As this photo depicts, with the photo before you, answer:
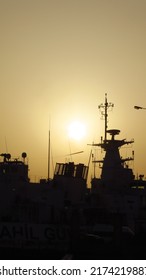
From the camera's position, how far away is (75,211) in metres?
41.2

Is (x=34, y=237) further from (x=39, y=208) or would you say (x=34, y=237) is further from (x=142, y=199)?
(x=142, y=199)


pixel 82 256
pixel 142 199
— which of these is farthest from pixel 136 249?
pixel 142 199

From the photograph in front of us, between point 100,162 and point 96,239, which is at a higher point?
point 100,162

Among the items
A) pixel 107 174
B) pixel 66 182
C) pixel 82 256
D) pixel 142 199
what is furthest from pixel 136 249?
pixel 107 174

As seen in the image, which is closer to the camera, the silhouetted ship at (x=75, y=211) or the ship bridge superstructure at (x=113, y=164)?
the silhouetted ship at (x=75, y=211)

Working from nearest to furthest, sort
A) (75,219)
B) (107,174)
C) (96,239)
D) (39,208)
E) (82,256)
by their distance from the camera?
(82,256), (75,219), (96,239), (39,208), (107,174)

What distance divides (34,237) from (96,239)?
5.63m

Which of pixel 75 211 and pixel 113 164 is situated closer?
pixel 75 211

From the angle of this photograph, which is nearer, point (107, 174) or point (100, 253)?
point (100, 253)

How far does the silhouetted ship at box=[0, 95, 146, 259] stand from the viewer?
124ft

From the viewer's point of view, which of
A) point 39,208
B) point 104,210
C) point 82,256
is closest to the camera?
point 82,256

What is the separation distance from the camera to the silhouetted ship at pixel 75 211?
1484 inches

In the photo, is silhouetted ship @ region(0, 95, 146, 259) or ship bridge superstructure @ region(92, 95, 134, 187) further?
ship bridge superstructure @ region(92, 95, 134, 187)

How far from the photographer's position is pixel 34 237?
39312mm
